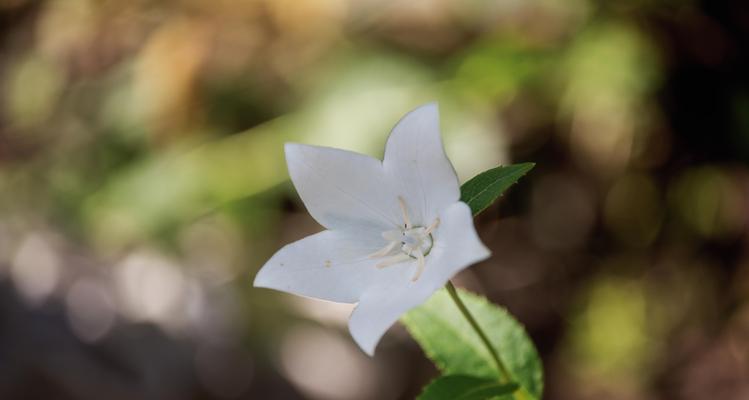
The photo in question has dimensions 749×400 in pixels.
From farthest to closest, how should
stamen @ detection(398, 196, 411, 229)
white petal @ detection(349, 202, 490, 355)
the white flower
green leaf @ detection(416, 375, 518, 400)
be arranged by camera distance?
stamen @ detection(398, 196, 411, 229)
green leaf @ detection(416, 375, 518, 400)
the white flower
white petal @ detection(349, 202, 490, 355)

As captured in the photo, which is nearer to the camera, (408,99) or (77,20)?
(408,99)

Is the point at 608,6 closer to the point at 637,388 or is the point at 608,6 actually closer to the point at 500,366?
the point at 637,388

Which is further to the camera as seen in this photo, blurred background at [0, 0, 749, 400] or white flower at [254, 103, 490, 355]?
blurred background at [0, 0, 749, 400]

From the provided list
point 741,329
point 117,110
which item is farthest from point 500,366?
point 117,110

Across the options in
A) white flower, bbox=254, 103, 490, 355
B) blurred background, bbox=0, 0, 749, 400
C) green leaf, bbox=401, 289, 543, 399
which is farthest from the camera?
blurred background, bbox=0, 0, 749, 400

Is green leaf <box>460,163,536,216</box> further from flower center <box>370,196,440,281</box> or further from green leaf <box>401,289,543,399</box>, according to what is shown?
green leaf <box>401,289,543,399</box>

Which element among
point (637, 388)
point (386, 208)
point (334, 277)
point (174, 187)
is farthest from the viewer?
point (174, 187)

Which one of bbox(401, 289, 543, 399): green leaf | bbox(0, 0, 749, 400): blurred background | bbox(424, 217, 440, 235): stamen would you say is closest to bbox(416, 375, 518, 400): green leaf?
bbox(401, 289, 543, 399): green leaf
